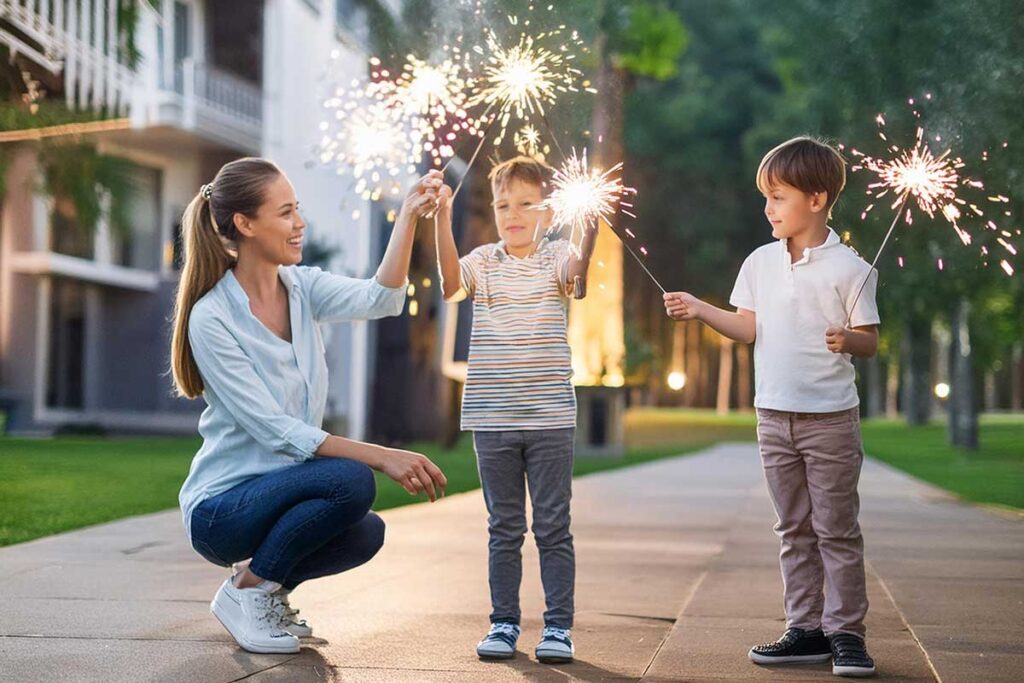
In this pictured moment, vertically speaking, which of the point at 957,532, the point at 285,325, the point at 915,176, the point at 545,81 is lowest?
the point at 957,532

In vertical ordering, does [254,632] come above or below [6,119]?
below

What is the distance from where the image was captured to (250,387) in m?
4.29

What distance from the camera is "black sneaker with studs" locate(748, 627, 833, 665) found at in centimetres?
429

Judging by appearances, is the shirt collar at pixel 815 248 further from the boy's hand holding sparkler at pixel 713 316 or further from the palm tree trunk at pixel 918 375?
the palm tree trunk at pixel 918 375

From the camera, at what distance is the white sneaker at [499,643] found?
4.31 meters

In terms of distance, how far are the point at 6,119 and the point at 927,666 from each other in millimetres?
5985

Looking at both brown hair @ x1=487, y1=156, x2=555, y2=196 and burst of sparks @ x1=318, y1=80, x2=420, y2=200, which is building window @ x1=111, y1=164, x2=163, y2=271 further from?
brown hair @ x1=487, y1=156, x2=555, y2=196

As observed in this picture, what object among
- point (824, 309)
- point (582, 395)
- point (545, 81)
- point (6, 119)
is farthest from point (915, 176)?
point (582, 395)

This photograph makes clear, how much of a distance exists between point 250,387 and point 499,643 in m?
1.02

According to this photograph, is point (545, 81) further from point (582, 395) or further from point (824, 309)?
point (582, 395)

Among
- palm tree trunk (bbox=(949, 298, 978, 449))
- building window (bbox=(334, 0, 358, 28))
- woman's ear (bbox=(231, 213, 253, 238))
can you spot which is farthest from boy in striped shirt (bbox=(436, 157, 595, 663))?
palm tree trunk (bbox=(949, 298, 978, 449))

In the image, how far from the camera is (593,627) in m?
4.98

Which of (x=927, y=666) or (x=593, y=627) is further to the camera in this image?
(x=593, y=627)

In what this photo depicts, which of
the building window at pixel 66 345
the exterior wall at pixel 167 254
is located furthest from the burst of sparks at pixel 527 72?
the building window at pixel 66 345
